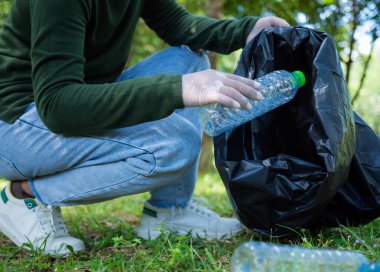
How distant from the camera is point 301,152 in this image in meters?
1.90

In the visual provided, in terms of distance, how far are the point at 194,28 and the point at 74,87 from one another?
910 mm

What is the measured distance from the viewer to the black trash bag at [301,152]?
66.8 inches

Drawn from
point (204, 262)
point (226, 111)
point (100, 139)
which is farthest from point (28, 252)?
point (226, 111)

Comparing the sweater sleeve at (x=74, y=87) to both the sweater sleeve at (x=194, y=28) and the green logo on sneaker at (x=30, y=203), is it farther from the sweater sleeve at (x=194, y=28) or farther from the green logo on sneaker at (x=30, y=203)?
the sweater sleeve at (x=194, y=28)

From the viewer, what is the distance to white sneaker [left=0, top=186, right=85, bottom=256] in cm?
197

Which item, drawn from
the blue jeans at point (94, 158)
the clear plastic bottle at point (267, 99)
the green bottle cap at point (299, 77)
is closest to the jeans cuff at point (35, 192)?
the blue jeans at point (94, 158)

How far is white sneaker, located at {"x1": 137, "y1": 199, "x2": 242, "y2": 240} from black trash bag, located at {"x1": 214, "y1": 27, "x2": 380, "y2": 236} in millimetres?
365

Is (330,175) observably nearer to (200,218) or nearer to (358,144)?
(358,144)

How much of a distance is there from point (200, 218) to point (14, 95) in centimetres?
97

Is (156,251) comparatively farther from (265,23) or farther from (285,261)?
(265,23)

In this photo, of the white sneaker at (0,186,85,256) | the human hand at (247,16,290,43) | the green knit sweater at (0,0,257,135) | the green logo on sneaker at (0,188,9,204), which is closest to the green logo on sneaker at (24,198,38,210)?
the white sneaker at (0,186,85,256)

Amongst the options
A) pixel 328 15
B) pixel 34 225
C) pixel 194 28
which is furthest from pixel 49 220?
pixel 328 15

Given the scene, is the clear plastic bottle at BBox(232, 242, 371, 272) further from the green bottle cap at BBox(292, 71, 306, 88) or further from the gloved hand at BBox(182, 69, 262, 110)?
the green bottle cap at BBox(292, 71, 306, 88)

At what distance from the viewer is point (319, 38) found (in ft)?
6.00
